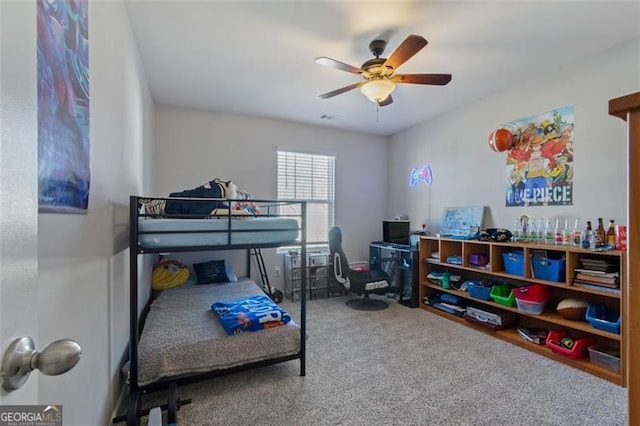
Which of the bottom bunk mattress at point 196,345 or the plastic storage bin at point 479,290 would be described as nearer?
the bottom bunk mattress at point 196,345

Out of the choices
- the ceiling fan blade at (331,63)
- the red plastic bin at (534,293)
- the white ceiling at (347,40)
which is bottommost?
the red plastic bin at (534,293)

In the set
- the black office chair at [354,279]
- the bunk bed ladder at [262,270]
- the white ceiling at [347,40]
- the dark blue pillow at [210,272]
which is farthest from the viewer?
the bunk bed ladder at [262,270]

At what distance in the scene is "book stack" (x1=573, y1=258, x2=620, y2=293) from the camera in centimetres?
225

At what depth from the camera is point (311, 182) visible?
467cm

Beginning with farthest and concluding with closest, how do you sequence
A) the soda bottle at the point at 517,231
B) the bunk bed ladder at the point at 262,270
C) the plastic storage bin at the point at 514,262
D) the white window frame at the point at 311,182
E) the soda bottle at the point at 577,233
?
the white window frame at the point at 311,182 → the bunk bed ladder at the point at 262,270 → the soda bottle at the point at 517,231 → the plastic storage bin at the point at 514,262 → the soda bottle at the point at 577,233

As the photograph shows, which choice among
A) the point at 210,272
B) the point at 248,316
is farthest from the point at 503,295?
the point at 210,272

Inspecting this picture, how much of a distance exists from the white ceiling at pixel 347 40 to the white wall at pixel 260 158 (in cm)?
56

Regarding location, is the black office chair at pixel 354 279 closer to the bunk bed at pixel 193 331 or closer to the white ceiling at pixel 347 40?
the bunk bed at pixel 193 331

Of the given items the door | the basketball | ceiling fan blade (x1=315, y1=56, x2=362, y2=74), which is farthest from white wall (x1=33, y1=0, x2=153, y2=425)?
the basketball

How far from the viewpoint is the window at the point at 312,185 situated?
177 inches

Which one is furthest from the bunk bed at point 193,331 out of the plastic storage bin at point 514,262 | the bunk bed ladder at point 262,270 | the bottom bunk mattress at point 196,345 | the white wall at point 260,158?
the plastic storage bin at point 514,262

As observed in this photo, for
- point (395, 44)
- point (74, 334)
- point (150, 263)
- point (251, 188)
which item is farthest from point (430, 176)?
point (74, 334)

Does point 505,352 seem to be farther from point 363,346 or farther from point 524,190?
point 524,190

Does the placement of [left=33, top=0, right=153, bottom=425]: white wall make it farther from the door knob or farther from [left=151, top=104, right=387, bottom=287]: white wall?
[left=151, top=104, right=387, bottom=287]: white wall
